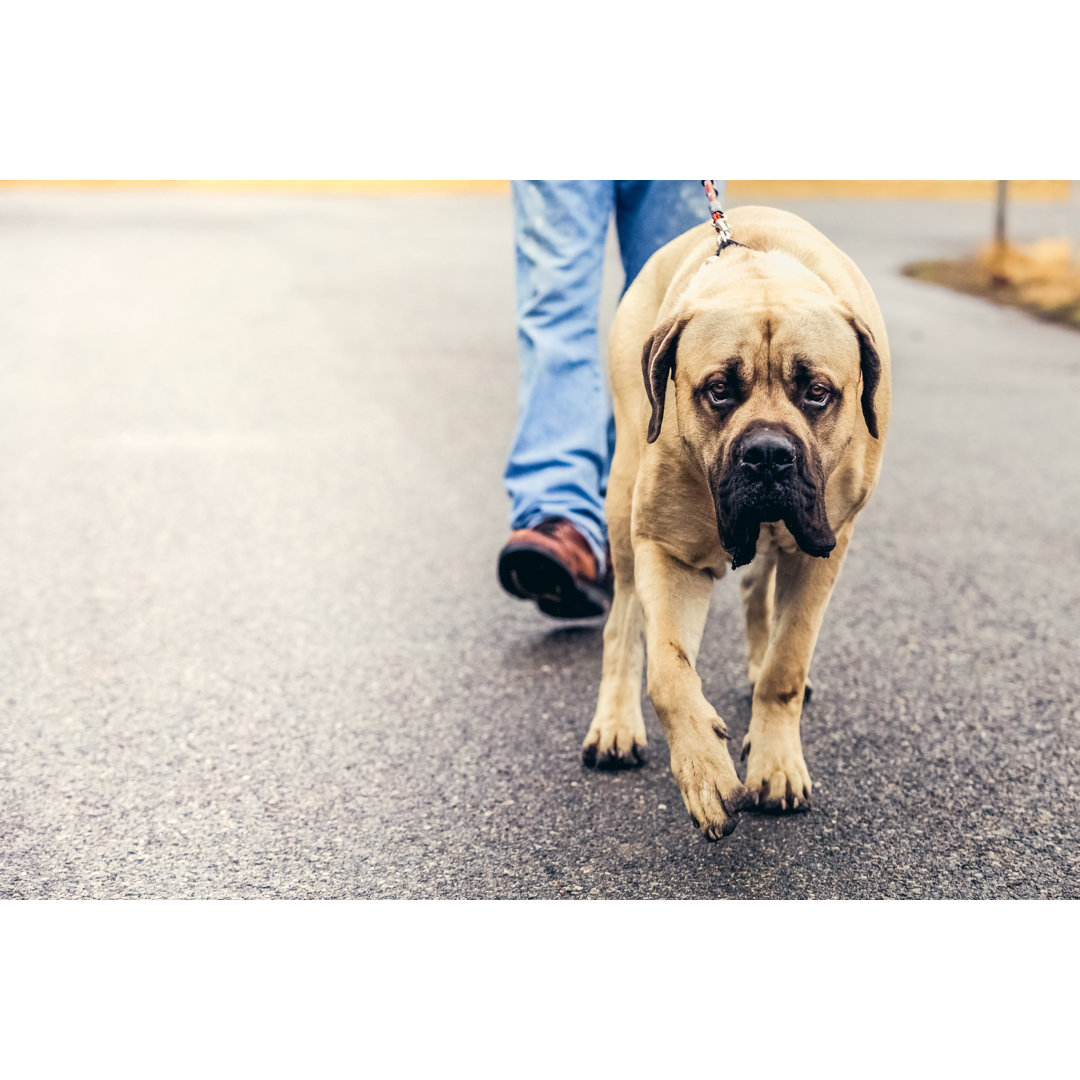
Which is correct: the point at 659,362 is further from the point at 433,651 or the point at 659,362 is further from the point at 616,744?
the point at 433,651

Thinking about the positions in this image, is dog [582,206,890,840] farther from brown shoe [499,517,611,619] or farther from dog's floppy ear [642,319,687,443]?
→ brown shoe [499,517,611,619]

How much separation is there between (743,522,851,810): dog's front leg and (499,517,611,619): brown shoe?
85 cm

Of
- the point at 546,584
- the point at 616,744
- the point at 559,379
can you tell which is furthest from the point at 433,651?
the point at 616,744

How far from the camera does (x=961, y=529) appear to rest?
188 inches

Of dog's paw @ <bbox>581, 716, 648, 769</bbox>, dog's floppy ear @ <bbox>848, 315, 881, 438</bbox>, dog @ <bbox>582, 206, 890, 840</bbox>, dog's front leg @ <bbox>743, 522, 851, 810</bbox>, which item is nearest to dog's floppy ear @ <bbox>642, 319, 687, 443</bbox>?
dog @ <bbox>582, 206, 890, 840</bbox>

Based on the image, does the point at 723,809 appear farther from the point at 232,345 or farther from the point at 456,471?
the point at 232,345

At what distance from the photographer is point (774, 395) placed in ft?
7.00

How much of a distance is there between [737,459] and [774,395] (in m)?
0.13

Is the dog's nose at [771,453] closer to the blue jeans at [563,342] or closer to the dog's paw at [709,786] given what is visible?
the dog's paw at [709,786]

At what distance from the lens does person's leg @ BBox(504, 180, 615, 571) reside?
11.2 ft

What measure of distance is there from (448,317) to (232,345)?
69.0 inches

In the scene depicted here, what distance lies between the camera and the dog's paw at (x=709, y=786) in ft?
7.18

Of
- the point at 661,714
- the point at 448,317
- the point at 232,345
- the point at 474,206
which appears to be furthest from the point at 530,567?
the point at 474,206

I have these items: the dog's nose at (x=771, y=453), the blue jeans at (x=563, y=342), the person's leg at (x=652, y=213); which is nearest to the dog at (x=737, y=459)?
the dog's nose at (x=771, y=453)
